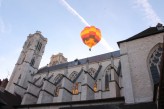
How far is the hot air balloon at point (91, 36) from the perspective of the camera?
11159mm

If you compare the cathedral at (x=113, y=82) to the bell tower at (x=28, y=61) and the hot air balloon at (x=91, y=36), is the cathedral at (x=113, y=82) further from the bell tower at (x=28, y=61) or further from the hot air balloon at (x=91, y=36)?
the hot air balloon at (x=91, y=36)

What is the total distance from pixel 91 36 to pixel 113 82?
716 centimetres

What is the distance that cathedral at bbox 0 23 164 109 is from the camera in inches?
A: 447

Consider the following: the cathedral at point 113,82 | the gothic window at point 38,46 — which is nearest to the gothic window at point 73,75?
the cathedral at point 113,82

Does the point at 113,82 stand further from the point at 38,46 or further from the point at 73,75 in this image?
the point at 38,46

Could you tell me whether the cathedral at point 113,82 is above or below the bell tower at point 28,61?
below

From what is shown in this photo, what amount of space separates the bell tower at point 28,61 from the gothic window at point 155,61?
71.9ft

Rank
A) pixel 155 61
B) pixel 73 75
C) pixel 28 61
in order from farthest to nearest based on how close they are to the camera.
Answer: pixel 28 61, pixel 73 75, pixel 155 61

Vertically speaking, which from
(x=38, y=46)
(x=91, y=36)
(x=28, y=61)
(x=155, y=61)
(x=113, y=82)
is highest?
(x=38, y=46)

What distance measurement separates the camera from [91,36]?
11.2 meters

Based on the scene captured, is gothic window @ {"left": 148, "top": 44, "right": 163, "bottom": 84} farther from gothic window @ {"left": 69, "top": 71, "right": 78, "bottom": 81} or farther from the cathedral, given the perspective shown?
gothic window @ {"left": 69, "top": 71, "right": 78, "bottom": 81}

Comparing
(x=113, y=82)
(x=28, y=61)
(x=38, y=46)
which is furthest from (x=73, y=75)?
(x=38, y=46)

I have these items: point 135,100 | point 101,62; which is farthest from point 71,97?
point 135,100

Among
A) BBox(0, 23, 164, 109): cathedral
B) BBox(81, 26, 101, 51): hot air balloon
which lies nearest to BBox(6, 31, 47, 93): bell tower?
BBox(0, 23, 164, 109): cathedral
